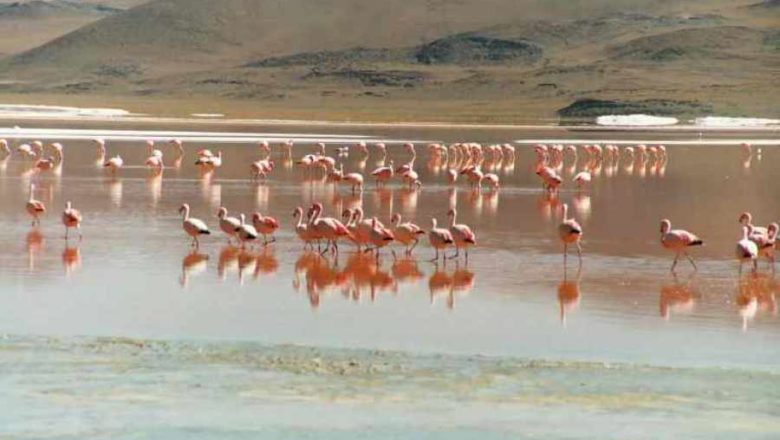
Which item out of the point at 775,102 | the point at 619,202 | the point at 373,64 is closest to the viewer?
the point at 619,202

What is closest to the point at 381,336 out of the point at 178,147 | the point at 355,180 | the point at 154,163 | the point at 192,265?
the point at 192,265

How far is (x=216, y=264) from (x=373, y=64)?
11925cm

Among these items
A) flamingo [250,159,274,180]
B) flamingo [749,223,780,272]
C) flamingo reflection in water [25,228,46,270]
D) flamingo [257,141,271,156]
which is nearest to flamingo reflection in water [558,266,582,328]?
flamingo [749,223,780,272]

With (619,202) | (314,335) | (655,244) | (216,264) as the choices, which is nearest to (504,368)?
(314,335)

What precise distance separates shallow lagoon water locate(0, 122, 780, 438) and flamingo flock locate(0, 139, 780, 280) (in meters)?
0.28

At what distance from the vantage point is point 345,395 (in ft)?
33.3

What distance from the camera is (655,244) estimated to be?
63.6 ft

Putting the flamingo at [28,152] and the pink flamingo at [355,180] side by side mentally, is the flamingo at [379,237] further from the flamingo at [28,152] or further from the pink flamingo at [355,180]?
the flamingo at [28,152]

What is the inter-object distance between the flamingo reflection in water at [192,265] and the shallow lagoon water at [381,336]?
0.05m

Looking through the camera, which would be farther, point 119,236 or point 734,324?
point 119,236

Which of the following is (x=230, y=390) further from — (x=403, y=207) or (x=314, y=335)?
(x=403, y=207)

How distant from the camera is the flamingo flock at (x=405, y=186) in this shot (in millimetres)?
17469

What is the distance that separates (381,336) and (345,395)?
2.36 metres

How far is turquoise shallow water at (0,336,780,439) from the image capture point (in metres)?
9.30
